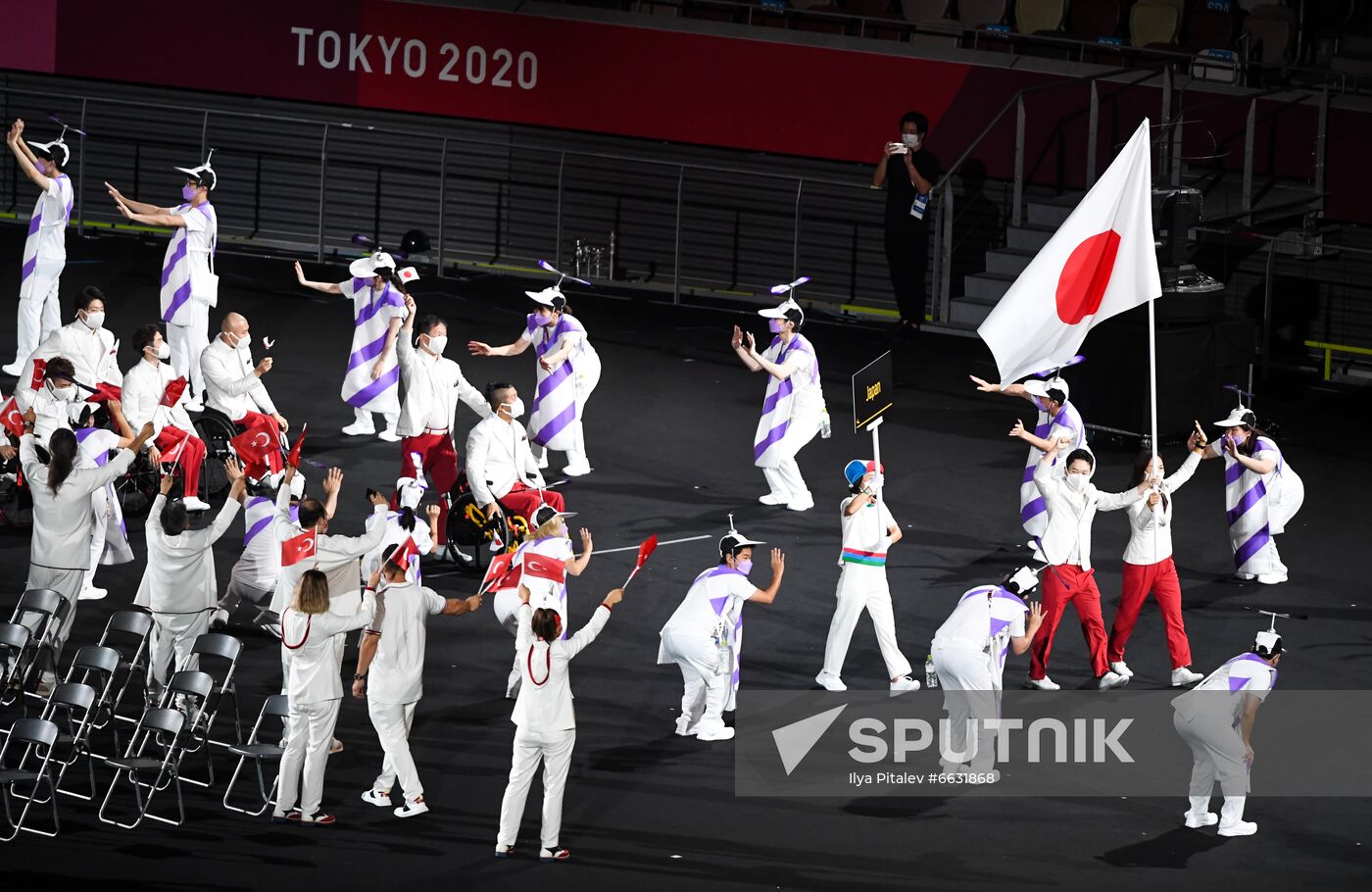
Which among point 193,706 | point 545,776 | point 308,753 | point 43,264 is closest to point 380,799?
point 308,753

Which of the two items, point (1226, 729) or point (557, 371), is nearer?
point (1226, 729)

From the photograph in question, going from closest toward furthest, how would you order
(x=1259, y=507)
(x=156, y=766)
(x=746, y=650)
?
(x=156, y=766), (x=746, y=650), (x=1259, y=507)

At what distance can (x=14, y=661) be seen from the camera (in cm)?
1462

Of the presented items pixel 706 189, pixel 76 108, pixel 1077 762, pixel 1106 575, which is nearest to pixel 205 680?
pixel 1077 762

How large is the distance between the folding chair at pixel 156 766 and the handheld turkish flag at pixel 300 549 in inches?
51.4

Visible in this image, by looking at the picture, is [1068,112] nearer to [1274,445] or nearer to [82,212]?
[1274,445]

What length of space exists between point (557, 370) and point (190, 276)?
390cm

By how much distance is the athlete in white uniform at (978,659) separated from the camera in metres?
13.7

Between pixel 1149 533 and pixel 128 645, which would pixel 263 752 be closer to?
pixel 128 645

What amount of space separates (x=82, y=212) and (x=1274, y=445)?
16.2 meters

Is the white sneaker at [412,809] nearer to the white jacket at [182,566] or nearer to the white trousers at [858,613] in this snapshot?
the white jacket at [182,566]

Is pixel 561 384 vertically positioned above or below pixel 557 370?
below

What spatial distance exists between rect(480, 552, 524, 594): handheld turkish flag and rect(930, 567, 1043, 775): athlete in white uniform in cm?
309

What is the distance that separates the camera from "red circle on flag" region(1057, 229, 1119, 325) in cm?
1457
